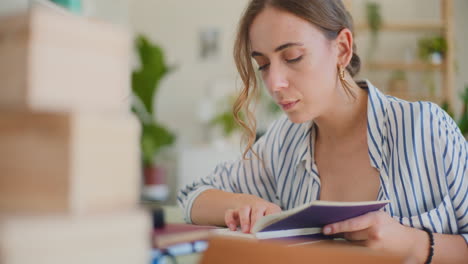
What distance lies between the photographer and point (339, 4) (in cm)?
137

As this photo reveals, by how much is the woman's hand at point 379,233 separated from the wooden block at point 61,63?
61 cm

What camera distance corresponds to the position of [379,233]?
0.98 metres

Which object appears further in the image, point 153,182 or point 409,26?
point 153,182

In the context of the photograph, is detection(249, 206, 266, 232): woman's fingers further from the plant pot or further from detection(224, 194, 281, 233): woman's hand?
the plant pot

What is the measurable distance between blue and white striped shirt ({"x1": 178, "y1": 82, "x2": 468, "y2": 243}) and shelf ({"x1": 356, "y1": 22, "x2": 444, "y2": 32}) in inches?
153

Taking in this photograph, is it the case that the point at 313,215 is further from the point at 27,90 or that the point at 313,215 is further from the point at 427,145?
the point at 27,90

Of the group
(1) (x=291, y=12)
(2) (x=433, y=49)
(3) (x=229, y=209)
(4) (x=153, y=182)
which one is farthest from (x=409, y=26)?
(3) (x=229, y=209)

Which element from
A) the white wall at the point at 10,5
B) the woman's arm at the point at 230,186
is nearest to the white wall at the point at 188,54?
the woman's arm at the point at 230,186

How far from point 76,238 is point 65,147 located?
0.07 m

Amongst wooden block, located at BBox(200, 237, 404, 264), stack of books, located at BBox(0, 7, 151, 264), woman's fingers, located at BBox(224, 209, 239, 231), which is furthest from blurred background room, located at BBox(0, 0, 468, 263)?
stack of books, located at BBox(0, 7, 151, 264)

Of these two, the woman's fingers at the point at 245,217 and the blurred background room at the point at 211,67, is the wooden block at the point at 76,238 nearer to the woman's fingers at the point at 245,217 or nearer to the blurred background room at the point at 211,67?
the woman's fingers at the point at 245,217

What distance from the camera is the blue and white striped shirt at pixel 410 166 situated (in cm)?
115

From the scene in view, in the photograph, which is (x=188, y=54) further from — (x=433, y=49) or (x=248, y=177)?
(x=248, y=177)

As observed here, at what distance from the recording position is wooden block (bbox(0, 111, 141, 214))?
423 mm
